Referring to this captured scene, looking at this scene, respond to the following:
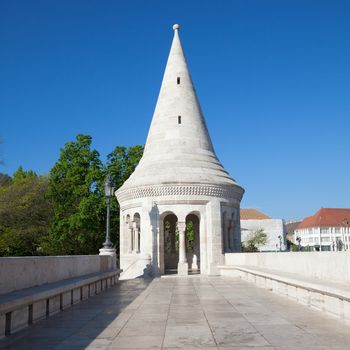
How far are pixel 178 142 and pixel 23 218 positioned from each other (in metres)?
17.7

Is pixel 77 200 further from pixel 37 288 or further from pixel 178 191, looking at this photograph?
pixel 37 288

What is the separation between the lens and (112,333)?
621 cm

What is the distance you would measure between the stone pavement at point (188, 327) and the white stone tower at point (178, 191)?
34.0 feet

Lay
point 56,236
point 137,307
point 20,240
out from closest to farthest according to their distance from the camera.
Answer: point 137,307
point 56,236
point 20,240

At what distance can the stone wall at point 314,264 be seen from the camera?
7.71 meters

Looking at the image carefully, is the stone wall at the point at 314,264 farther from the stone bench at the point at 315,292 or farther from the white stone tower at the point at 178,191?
the white stone tower at the point at 178,191

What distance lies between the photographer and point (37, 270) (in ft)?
27.1

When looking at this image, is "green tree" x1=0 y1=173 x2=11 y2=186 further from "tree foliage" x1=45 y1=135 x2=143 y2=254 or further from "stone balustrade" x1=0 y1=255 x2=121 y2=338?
"stone balustrade" x1=0 y1=255 x2=121 y2=338

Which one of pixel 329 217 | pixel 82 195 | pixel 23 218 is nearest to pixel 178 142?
pixel 82 195

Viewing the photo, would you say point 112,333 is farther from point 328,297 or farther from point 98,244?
point 98,244

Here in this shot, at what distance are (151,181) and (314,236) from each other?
259 feet

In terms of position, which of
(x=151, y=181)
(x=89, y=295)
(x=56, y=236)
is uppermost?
(x=151, y=181)

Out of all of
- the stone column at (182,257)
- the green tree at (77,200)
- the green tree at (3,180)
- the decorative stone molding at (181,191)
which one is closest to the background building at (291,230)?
the green tree at (3,180)

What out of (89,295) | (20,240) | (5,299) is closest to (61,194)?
(20,240)
